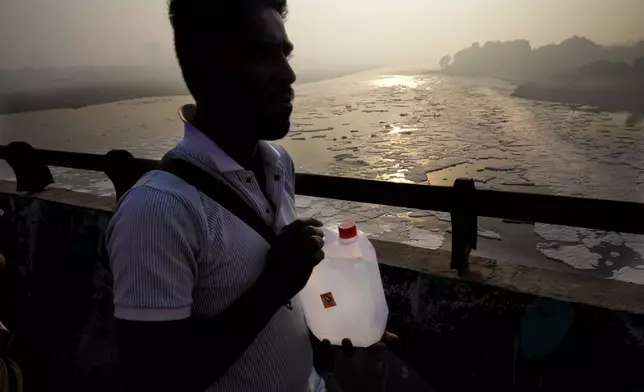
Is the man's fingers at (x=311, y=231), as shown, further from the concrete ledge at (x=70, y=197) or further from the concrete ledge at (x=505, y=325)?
the concrete ledge at (x=70, y=197)

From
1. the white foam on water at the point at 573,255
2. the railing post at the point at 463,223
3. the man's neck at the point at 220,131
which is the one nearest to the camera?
the man's neck at the point at 220,131

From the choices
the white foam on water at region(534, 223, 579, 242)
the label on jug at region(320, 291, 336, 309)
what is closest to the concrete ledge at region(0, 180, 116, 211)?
the label on jug at region(320, 291, 336, 309)

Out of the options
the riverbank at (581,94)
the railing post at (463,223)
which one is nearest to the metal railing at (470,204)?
the railing post at (463,223)

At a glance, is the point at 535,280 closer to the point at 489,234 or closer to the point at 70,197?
the point at 489,234

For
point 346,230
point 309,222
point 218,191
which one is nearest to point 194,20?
point 218,191

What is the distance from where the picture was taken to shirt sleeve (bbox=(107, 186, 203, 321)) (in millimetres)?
746

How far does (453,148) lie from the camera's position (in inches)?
182

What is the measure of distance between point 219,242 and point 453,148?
4081 mm

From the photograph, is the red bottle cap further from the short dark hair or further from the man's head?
the short dark hair

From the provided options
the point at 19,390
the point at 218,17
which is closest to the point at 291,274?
the point at 218,17

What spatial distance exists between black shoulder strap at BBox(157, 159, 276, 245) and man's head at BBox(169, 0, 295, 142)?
0.42 feet

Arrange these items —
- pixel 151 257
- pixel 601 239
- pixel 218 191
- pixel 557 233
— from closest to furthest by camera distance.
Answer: pixel 151 257 → pixel 218 191 → pixel 601 239 → pixel 557 233

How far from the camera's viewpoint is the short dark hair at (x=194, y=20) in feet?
2.85

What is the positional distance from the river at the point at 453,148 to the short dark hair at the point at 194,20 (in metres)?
2.88
